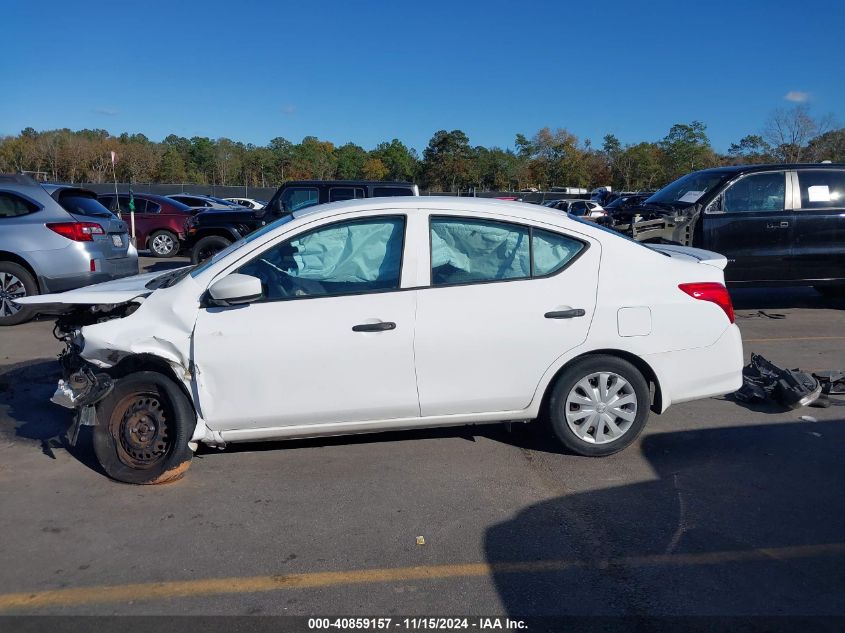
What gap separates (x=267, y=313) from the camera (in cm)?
427

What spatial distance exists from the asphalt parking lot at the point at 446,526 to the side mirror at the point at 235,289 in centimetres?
120

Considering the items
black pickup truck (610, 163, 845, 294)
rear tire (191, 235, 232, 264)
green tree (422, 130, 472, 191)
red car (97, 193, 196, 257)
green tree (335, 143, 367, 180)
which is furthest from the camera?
green tree (335, 143, 367, 180)

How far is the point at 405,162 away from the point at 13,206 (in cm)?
5735

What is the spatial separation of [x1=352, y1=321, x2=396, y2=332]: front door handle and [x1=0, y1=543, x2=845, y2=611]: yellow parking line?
145 centimetres

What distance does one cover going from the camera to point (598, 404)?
4617mm

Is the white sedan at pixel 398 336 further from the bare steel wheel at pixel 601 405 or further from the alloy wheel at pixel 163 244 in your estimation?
the alloy wheel at pixel 163 244

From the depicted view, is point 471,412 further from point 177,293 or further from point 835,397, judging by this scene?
point 835,397

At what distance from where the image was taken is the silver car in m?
8.87

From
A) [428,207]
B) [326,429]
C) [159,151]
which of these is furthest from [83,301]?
[159,151]

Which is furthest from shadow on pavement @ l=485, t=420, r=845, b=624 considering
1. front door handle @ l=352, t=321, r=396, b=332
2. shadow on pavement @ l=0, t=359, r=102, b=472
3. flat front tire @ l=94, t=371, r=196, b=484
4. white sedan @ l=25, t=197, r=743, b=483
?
shadow on pavement @ l=0, t=359, r=102, b=472

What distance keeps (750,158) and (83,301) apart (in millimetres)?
49732

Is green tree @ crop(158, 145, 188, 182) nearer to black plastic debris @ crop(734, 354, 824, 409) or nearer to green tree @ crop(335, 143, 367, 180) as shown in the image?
green tree @ crop(335, 143, 367, 180)

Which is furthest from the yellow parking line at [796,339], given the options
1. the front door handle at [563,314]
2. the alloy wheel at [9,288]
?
the alloy wheel at [9,288]

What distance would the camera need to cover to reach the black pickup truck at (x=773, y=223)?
9.29 meters
